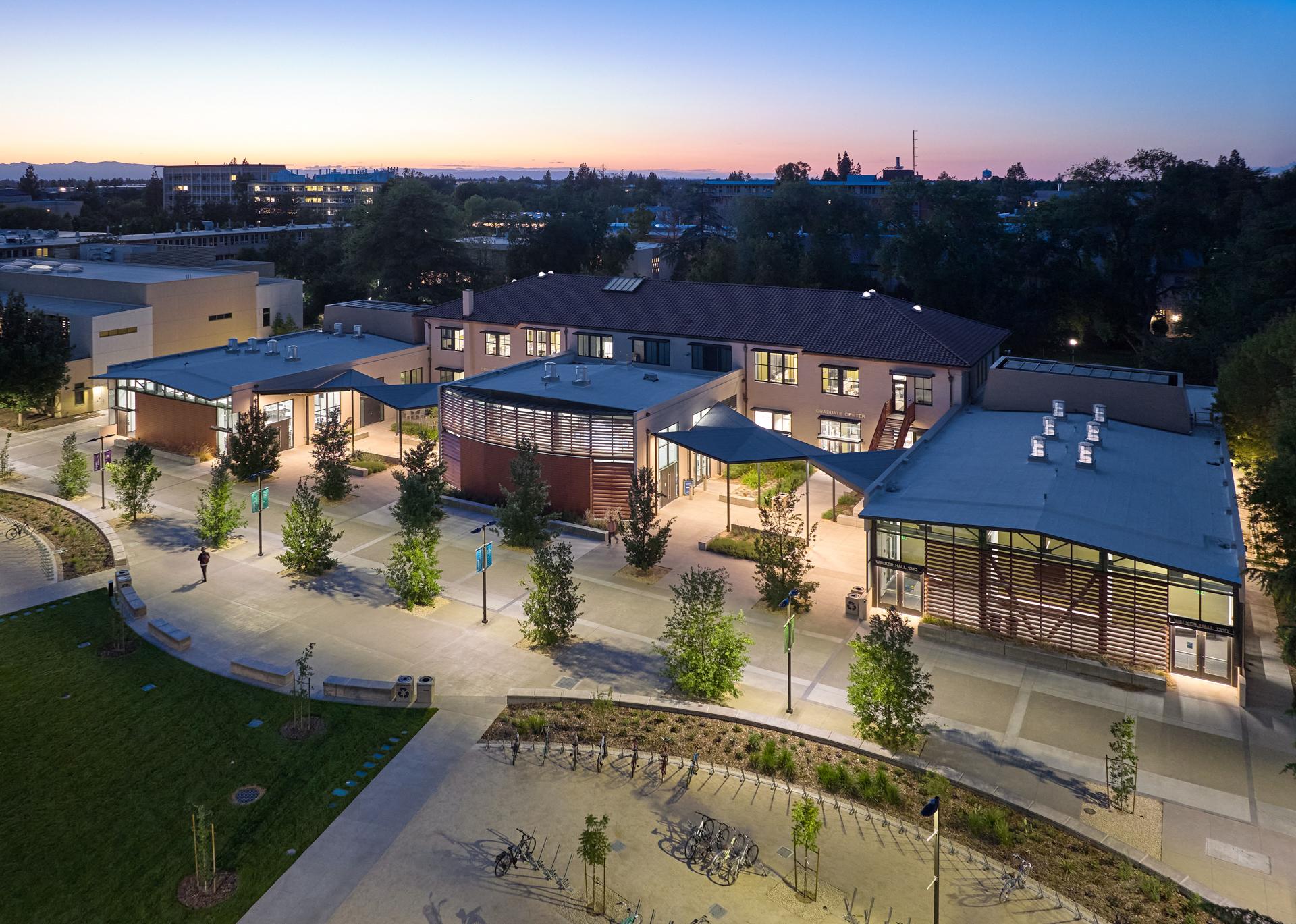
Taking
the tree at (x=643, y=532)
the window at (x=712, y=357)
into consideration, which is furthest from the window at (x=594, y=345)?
the tree at (x=643, y=532)

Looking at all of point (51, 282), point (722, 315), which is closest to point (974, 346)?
point (722, 315)

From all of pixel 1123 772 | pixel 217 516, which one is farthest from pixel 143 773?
pixel 1123 772

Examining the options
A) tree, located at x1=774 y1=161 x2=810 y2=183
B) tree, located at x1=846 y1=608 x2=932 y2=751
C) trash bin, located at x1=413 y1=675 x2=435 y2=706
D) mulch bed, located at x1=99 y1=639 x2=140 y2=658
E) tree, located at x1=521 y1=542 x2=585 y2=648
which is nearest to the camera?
tree, located at x1=846 y1=608 x2=932 y2=751

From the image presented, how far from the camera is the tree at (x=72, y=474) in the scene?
1554 inches

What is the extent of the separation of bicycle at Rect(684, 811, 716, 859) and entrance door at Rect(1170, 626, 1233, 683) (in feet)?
49.5

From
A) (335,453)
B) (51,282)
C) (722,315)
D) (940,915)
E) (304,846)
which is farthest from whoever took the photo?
(51,282)

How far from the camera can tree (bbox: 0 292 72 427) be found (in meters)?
49.8

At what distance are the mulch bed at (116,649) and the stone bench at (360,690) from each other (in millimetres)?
6759

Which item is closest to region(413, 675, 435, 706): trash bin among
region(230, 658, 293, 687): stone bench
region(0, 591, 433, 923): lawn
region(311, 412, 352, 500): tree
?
region(0, 591, 433, 923): lawn

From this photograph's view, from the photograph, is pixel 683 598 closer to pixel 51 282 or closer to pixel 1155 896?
pixel 1155 896

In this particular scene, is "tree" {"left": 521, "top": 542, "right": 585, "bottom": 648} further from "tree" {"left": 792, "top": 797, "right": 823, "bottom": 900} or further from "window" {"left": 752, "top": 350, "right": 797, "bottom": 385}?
"window" {"left": 752, "top": 350, "right": 797, "bottom": 385}

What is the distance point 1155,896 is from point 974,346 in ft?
108

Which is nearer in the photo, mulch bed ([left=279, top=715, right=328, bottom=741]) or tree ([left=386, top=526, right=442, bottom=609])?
mulch bed ([left=279, top=715, right=328, bottom=741])

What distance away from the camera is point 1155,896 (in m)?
16.0
